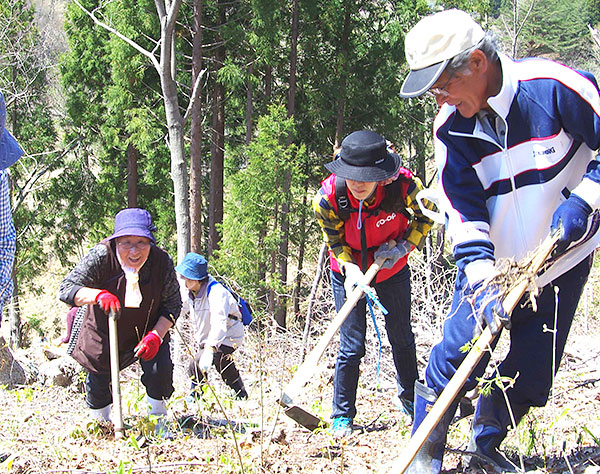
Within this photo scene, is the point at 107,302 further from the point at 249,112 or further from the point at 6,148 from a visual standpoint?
the point at 249,112

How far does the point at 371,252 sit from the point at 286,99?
19951 millimetres

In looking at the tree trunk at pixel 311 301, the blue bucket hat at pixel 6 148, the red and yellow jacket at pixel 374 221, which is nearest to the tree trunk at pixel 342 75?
the tree trunk at pixel 311 301

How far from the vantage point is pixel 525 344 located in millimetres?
2805

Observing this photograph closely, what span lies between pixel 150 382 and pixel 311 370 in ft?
4.59

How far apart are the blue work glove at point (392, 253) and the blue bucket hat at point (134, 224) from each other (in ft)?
4.76

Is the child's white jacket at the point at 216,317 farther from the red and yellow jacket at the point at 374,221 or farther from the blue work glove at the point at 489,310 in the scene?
the blue work glove at the point at 489,310

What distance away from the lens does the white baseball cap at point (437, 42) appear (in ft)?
8.05

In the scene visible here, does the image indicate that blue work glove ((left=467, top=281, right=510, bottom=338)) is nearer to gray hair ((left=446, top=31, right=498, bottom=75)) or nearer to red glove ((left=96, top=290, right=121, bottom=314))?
gray hair ((left=446, top=31, right=498, bottom=75))

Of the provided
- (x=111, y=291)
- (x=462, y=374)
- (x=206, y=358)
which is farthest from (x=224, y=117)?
(x=462, y=374)

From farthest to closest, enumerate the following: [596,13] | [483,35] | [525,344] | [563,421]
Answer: [596,13]
[563,421]
[525,344]
[483,35]

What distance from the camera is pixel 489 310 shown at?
2504mm

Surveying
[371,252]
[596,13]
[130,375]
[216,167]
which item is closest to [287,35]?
[216,167]

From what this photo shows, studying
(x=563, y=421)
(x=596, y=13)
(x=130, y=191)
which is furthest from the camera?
(x=596, y=13)

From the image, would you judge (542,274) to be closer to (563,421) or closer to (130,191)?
(563,421)
